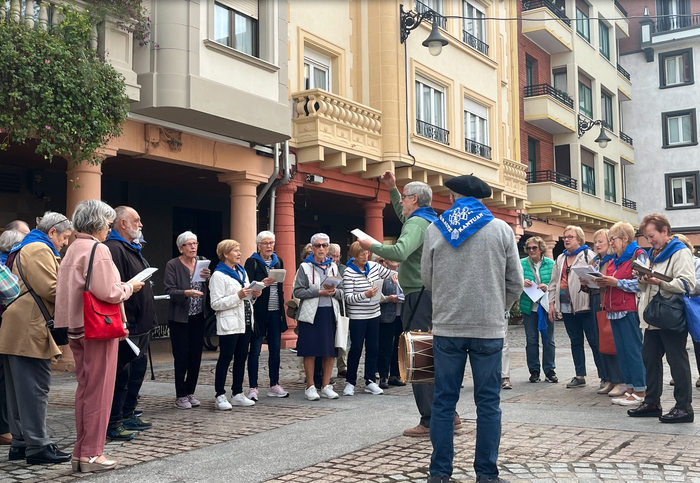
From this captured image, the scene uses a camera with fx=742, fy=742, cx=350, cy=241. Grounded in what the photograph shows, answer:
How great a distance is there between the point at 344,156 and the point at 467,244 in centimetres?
1112

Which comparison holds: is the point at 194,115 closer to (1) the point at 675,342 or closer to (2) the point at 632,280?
(2) the point at 632,280

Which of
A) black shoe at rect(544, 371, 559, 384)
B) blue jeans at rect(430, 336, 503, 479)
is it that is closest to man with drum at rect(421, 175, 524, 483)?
blue jeans at rect(430, 336, 503, 479)

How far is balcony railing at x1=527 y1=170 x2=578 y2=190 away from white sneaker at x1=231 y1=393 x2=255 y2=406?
20197 millimetres

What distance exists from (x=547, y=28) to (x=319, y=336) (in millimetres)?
20938

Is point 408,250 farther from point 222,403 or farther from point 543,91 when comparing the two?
point 543,91

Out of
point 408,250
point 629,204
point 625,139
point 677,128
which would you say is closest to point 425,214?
point 408,250

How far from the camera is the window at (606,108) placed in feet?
106

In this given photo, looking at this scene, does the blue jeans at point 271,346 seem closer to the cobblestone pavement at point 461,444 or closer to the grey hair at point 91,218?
the cobblestone pavement at point 461,444

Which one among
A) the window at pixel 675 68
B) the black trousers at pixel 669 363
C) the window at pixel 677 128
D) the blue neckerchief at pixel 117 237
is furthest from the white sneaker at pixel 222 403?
the window at pixel 675 68

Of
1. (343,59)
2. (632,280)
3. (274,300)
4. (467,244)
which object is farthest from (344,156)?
(467,244)

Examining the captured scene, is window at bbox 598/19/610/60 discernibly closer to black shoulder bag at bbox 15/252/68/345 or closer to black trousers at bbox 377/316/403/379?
black trousers at bbox 377/316/403/379

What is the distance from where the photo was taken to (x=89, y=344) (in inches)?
203

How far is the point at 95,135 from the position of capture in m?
9.77

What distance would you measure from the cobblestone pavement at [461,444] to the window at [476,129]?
41.0 ft
